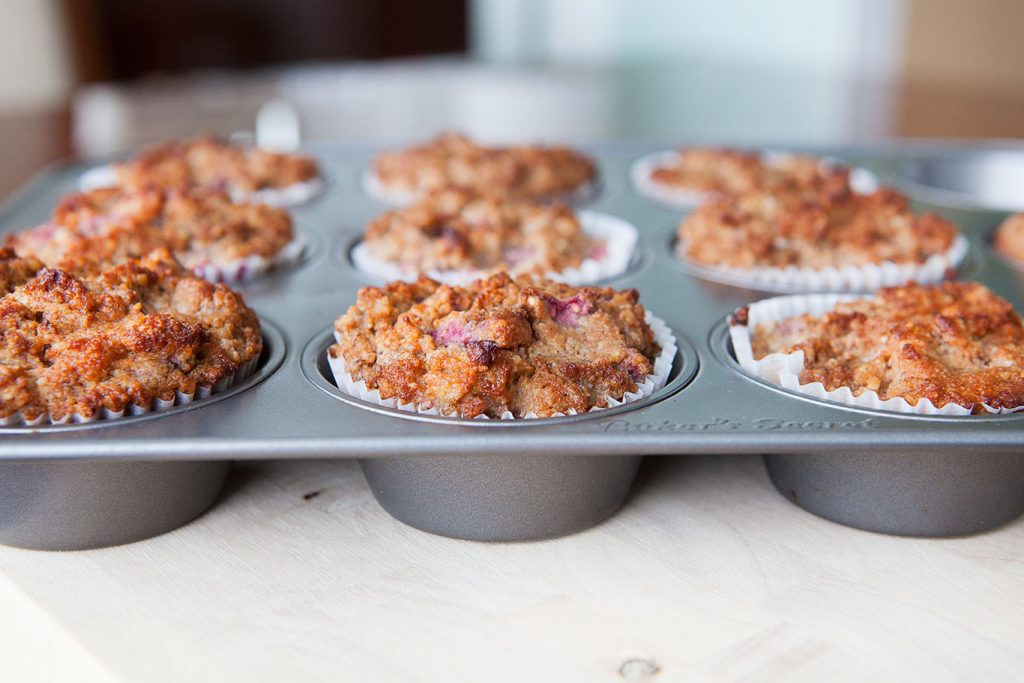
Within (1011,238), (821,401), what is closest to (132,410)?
(821,401)

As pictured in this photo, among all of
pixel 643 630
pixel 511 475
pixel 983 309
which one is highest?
pixel 983 309

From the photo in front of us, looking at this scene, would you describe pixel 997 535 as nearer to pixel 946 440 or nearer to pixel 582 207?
pixel 946 440

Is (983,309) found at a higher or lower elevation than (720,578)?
higher

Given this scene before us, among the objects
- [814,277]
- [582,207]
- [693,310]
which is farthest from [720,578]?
[582,207]

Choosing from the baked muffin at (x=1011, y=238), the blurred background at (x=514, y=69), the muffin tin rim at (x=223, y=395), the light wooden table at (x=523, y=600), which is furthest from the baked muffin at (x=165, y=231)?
the blurred background at (x=514, y=69)

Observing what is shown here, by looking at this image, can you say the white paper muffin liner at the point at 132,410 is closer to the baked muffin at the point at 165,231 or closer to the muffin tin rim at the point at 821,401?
the baked muffin at the point at 165,231

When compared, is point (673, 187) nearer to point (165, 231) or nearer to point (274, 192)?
point (274, 192)

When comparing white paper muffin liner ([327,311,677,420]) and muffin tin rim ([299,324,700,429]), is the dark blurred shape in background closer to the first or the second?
muffin tin rim ([299,324,700,429])

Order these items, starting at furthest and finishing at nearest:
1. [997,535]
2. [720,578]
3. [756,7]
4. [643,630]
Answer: [756,7]
[997,535]
[720,578]
[643,630]
